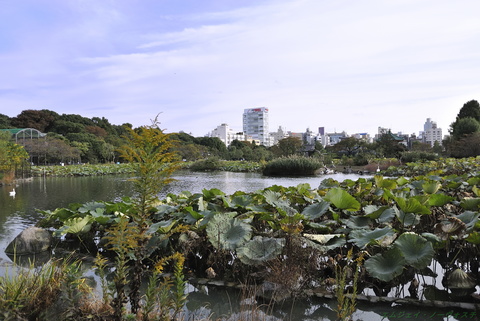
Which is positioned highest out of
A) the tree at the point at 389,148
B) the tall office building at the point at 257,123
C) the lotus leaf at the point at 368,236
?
the tall office building at the point at 257,123

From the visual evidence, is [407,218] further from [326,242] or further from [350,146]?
[350,146]

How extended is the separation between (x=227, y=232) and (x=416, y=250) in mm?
1734

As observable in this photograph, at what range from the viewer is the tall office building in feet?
393

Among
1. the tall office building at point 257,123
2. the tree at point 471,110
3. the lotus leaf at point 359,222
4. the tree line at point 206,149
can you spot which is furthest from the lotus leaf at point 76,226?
the tall office building at point 257,123

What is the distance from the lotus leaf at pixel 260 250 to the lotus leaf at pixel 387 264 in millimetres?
768

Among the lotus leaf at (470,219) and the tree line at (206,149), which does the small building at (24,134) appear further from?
the lotus leaf at (470,219)

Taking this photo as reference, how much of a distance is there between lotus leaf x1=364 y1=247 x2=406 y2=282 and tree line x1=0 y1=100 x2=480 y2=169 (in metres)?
17.9

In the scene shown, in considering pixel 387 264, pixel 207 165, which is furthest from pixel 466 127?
pixel 387 264

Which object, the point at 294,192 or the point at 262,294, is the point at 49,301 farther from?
the point at 294,192

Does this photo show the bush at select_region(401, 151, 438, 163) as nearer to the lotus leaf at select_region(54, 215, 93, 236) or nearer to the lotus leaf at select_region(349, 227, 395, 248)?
the lotus leaf at select_region(349, 227, 395, 248)

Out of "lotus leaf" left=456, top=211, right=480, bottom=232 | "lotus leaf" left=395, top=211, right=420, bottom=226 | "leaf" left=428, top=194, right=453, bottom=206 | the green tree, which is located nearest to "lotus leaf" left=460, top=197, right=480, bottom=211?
"leaf" left=428, top=194, right=453, bottom=206

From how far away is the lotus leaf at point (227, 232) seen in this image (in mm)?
3301

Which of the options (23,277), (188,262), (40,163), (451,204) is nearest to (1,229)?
(188,262)

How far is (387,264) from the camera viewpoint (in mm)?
2848
